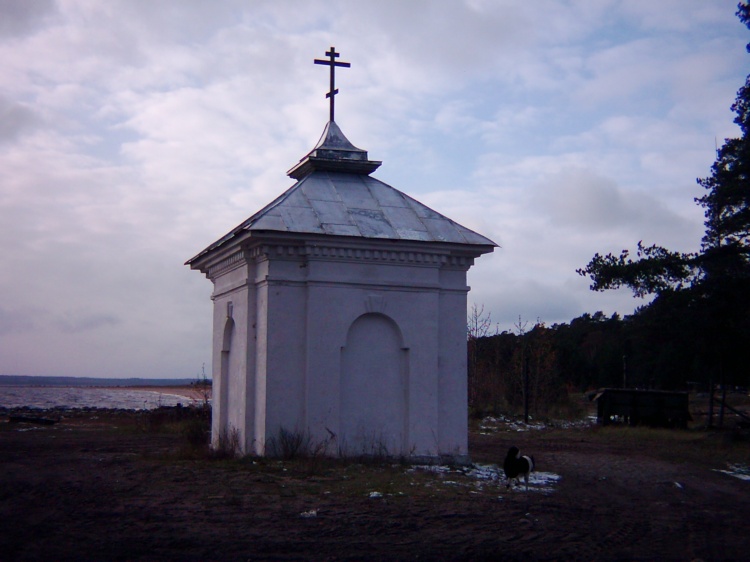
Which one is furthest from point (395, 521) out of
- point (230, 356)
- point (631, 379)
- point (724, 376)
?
point (631, 379)

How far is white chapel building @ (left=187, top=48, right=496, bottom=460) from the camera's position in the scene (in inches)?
566

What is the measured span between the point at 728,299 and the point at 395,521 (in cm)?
1569

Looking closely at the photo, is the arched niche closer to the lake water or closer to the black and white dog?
the black and white dog

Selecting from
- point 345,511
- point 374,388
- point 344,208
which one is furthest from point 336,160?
point 345,511

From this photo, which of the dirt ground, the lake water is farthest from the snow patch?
the lake water

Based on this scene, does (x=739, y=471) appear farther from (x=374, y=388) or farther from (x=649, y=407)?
(x=649, y=407)

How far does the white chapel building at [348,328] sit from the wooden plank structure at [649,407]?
14.4 meters

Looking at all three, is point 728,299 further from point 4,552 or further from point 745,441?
point 4,552

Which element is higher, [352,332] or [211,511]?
[352,332]

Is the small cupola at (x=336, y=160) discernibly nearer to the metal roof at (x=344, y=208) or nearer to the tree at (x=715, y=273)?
the metal roof at (x=344, y=208)

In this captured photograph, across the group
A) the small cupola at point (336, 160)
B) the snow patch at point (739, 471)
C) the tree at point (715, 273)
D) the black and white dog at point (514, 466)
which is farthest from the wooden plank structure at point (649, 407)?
the black and white dog at point (514, 466)

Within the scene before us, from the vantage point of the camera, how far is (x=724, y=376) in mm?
26891

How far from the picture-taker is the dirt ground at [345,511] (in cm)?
844

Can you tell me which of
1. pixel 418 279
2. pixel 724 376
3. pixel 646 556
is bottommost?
pixel 646 556
